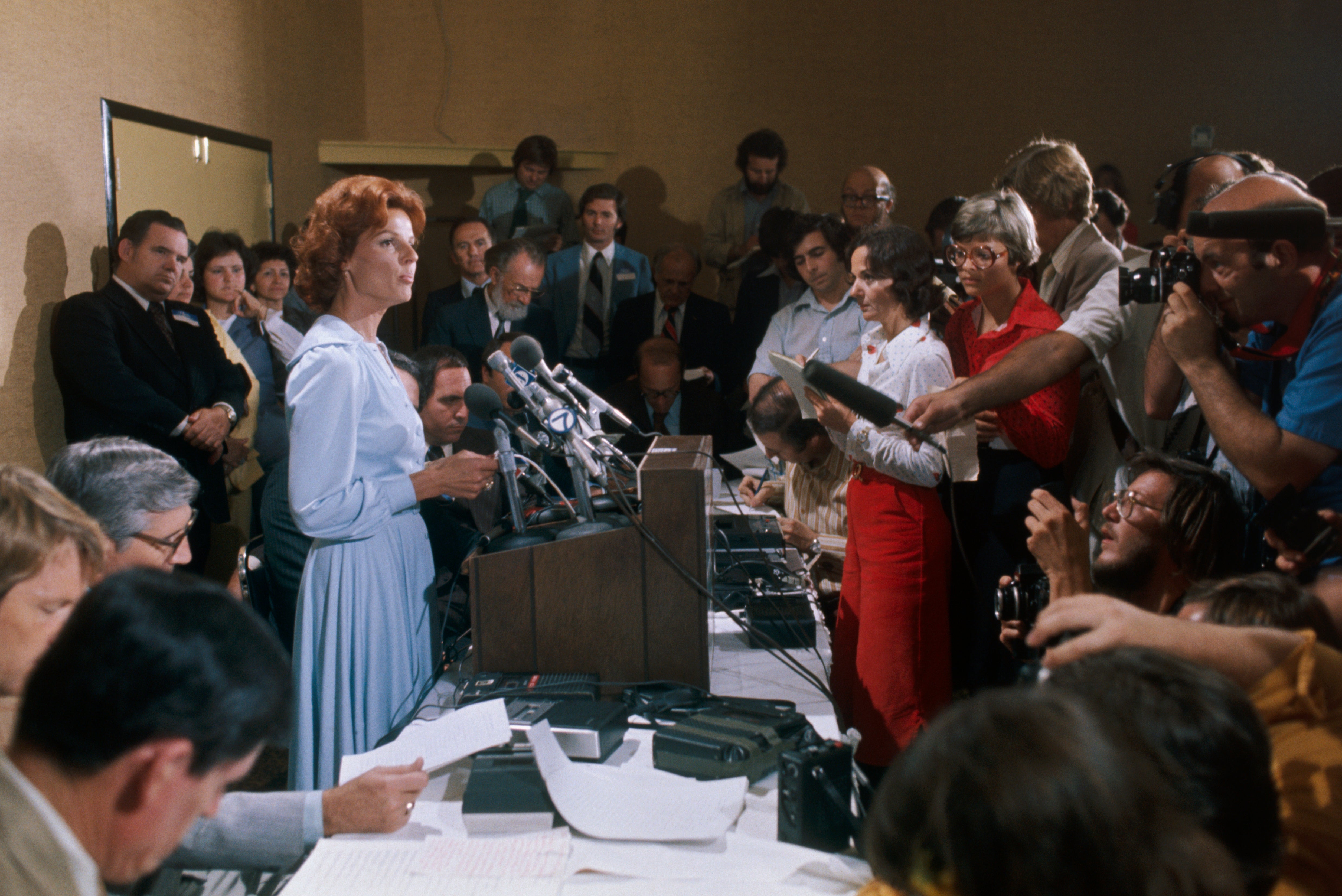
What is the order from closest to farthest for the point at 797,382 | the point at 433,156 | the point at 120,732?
the point at 120,732 < the point at 797,382 < the point at 433,156

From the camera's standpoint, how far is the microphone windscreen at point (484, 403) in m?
1.91

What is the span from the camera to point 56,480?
1.58 meters

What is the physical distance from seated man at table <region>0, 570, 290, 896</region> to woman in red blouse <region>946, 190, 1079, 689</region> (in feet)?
6.07

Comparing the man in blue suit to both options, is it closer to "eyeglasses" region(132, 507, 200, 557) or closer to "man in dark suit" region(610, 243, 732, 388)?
"man in dark suit" region(610, 243, 732, 388)

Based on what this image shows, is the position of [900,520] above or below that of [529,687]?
above

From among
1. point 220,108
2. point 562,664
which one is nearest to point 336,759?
point 562,664

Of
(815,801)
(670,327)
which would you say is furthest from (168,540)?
(670,327)

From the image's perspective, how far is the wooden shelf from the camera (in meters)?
5.46

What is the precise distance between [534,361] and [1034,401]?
122 centimetres

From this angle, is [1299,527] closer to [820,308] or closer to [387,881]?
[387,881]

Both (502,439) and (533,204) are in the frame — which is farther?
(533,204)

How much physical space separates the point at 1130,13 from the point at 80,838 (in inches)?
256

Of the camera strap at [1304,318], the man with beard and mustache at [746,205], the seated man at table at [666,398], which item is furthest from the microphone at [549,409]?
the man with beard and mustache at [746,205]

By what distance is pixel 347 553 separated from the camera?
1871mm
